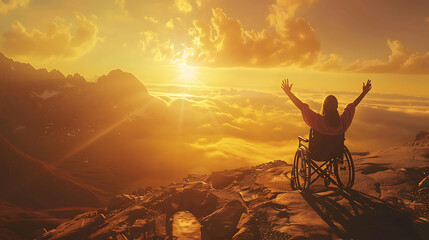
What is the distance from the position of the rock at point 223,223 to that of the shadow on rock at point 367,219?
1749 millimetres

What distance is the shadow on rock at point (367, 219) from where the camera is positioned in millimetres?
4695

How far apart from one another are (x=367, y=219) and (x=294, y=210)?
1.40 m

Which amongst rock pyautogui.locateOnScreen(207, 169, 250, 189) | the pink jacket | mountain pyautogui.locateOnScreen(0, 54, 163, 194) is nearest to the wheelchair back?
the pink jacket

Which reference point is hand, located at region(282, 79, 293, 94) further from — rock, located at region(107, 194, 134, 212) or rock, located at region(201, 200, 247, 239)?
rock, located at region(107, 194, 134, 212)

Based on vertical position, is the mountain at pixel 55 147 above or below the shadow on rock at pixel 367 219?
below

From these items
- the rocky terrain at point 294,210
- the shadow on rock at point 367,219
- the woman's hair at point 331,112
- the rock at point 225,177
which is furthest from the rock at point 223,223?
the rock at point 225,177

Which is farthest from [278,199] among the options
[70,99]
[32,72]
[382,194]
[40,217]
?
[32,72]

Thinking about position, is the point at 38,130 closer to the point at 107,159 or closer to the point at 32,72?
the point at 107,159

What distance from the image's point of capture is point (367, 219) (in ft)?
16.6

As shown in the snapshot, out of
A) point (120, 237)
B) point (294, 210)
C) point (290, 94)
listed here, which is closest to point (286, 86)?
point (290, 94)

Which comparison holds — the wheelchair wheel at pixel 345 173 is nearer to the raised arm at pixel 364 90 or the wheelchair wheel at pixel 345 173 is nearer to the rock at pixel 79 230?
the raised arm at pixel 364 90

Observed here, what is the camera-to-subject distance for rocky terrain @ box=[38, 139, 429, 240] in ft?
16.4

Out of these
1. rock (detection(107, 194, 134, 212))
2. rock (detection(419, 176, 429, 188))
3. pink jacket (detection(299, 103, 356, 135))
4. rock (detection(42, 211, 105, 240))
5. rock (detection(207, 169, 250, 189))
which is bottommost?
rock (detection(107, 194, 134, 212))

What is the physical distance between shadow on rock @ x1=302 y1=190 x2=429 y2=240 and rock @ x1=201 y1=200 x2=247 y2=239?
1.75 metres
